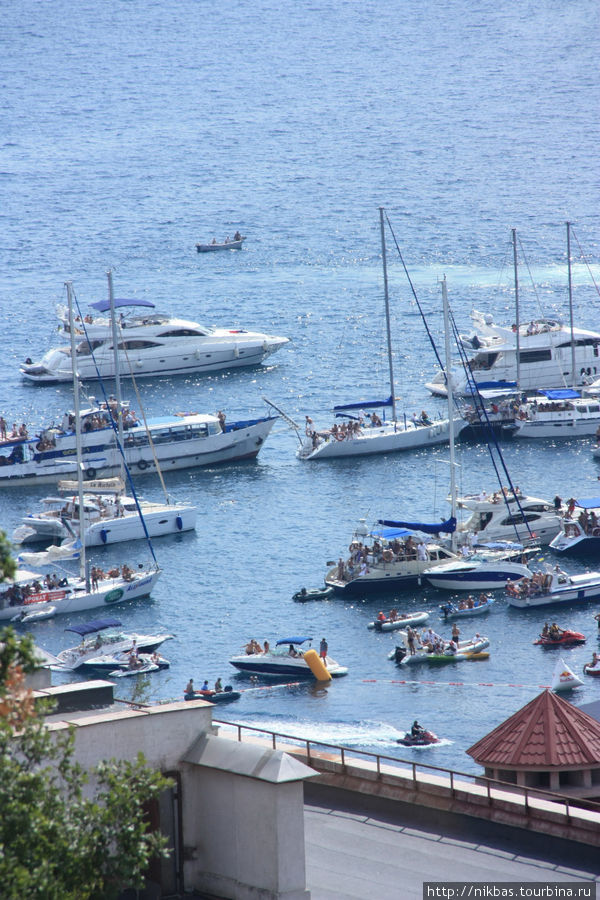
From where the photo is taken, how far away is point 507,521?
2945 inches

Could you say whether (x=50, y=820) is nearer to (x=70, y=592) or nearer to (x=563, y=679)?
(x=563, y=679)

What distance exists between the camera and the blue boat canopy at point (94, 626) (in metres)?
61.6

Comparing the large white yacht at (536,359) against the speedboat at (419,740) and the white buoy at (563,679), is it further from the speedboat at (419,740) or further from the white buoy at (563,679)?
the speedboat at (419,740)

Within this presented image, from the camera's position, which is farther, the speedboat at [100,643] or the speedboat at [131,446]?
the speedboat at [131,446]

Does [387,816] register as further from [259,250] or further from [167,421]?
[259,250]

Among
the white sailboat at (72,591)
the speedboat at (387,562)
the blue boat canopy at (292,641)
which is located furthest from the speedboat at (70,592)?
the blue boat canopy at (292,641)

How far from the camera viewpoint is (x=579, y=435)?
311 ft

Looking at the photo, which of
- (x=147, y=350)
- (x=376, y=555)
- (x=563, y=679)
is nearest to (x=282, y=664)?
(x=563, y=679)

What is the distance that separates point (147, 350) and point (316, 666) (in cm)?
5649

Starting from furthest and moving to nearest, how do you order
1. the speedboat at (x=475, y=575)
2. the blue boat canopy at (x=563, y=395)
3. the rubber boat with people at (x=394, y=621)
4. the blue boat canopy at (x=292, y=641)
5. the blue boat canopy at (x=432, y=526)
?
the blue boat canopy at (x=563, y=395)
the blue boat canopy at (x=432, y=526)
the speedboat at (x=475, y=575)
the rubber boat with people at (x=394, y=621)
the blue boat canopy at (x=292, y=641)

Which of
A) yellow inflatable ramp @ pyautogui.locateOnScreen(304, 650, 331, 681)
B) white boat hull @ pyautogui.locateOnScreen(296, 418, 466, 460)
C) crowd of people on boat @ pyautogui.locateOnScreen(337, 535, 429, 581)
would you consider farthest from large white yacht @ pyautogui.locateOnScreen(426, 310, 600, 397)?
yellow inflatable ramp @ pyautogui.locateOnScreen(304, 650, 331, 681)

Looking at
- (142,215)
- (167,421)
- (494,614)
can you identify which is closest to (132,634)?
(494,614)

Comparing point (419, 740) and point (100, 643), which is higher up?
point (100, 643)

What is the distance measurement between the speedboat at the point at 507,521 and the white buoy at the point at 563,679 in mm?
18209
